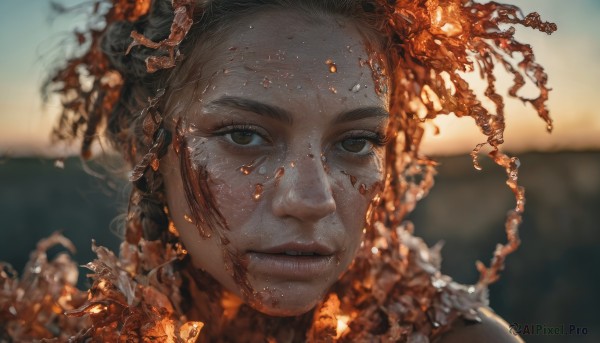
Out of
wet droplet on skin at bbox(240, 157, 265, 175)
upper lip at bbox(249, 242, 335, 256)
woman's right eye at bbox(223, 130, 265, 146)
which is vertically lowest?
upper lip at bbox(249, 242, 335, 256)

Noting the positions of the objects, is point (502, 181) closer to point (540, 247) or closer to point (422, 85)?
point (540, 247)

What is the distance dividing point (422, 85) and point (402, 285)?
1.98 feet

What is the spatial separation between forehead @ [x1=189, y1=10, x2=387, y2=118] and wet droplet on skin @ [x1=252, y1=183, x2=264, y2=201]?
191mm

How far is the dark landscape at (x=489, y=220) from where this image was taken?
14.8 feet

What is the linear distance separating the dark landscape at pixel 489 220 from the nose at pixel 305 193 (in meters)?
3.22

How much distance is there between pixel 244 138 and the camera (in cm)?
154

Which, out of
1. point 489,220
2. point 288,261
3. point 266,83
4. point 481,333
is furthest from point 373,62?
point 489,220

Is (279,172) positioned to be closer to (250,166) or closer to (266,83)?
(250,166)

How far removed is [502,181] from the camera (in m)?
4.79

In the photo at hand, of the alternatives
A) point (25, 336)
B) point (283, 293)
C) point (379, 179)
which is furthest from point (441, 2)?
point (25, 336)

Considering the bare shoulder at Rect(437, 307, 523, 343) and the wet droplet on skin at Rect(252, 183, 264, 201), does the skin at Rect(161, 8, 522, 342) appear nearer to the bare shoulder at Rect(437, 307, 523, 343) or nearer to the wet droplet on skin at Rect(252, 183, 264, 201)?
the wet droplet on skin at Rect(252, 183, 264, 201)

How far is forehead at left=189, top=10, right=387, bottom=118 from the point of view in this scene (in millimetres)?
1504

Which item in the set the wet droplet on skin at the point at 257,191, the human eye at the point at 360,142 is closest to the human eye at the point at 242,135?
the wet droplet on skin at the point at 257,191

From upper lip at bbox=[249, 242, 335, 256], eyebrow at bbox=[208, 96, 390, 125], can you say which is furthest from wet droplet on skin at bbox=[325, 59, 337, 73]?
upper lip at bbox=[249, 242, 335, 256]
